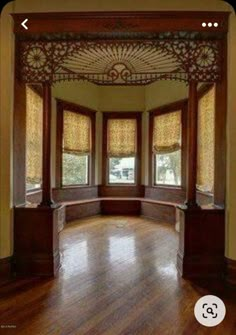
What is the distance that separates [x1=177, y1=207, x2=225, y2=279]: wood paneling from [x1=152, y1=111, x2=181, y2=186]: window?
9.42 feet

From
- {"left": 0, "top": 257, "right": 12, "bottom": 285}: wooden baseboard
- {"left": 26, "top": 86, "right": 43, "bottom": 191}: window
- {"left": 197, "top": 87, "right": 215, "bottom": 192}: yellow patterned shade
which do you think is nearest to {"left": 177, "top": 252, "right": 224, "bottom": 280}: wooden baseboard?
{"left": 197, "top": 87, "right": 215, "bottom": 192}: yellow patterned shade

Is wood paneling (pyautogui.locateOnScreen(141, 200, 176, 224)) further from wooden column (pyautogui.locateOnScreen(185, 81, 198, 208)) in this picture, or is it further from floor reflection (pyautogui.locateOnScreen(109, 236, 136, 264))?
wooden column (pyautogui.locateOnScreen(185, 81, 198, 208))

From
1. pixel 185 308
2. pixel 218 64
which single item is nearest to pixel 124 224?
pixel 185 308

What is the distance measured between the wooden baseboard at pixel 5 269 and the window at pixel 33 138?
1.63 metres

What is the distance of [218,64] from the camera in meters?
3.00

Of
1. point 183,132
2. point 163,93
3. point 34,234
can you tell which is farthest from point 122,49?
point 163,93

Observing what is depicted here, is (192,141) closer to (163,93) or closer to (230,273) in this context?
(230,273)

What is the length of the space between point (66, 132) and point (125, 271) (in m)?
3.75

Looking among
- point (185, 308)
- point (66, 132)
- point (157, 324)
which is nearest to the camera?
point (157, 324)

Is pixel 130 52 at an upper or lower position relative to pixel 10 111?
upper

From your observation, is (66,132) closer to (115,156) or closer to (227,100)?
(115,156)

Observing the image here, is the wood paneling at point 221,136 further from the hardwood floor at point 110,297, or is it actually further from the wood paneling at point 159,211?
the wood paneling at point 159,211

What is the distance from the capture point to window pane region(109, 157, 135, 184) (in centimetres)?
673

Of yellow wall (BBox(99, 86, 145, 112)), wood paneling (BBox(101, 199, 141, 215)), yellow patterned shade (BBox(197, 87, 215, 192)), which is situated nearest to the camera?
yellow patterned shade (BBox(197, 87, 215, 192))
